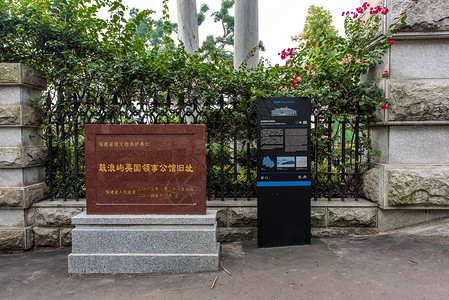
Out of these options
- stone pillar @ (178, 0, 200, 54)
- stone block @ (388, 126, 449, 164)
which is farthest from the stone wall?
stone pillar @ (178, 0, 200, 54)

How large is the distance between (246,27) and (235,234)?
5.67m

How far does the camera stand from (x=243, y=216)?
4.77 metres

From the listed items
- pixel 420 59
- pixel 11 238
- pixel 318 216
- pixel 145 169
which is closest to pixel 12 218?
pixel 11 238

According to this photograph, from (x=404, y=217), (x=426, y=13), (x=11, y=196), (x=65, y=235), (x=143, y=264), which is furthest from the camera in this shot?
(x=65, y=235)

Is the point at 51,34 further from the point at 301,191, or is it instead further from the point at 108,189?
the point at 301,191

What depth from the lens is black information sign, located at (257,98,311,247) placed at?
4.30 metres

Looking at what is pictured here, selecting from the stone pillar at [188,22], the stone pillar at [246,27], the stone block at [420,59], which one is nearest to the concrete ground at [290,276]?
the stone block at [420,59]

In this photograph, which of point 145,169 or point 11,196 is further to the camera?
point 11,196

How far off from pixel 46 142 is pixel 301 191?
404 centimetres

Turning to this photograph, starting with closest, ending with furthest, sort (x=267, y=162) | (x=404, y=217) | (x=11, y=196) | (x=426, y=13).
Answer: (x=267, y=162)
(x=426, y=13)
(x=11, y=196)
(x=404, y=217)

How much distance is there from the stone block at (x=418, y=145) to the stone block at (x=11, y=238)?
5577 millimetres

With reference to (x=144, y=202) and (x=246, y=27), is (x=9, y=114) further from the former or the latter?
(x=246, y=27)

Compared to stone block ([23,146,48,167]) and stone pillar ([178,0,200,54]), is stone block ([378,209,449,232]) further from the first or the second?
stone pillar ([178,0,200,54])

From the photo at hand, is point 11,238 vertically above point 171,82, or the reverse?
point 171,82
